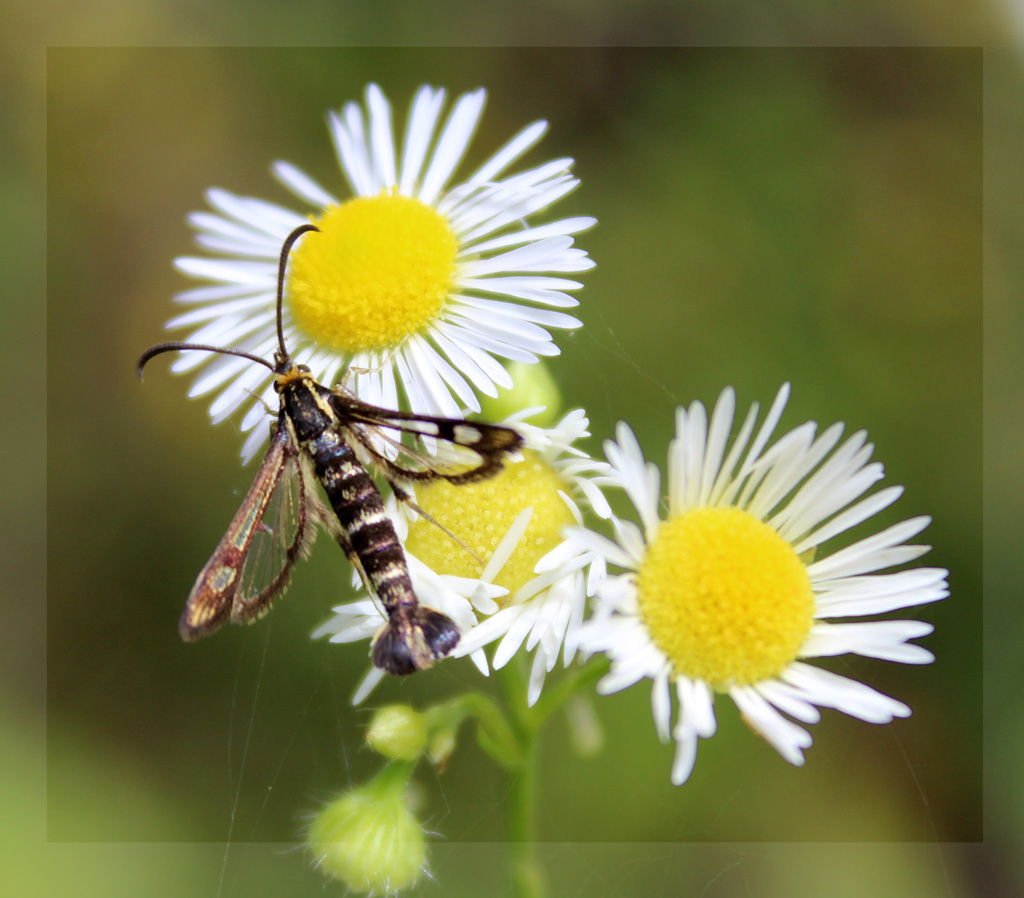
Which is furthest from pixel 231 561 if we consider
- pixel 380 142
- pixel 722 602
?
pixel 380 142

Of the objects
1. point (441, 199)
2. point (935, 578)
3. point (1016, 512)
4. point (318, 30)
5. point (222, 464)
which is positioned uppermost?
point (318, 30)

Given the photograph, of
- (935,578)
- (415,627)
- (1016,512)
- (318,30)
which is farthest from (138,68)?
(1016,512)

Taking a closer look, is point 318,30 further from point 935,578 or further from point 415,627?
point 935,578

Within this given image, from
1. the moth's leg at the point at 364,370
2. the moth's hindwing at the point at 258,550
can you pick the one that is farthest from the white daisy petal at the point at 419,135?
the moth's hindwing at the point at 258,550

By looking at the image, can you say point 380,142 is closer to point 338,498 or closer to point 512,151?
point 512,151

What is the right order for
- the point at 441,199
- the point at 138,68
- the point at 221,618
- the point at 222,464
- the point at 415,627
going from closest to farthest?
the point at 415,627 < the point at 221,618 < the point at 441,199 < the point at 222,464 < the point at 138,68

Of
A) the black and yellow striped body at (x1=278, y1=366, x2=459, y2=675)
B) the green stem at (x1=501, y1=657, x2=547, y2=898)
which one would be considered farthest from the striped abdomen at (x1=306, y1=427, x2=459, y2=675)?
the green stem at (x1=501, y1=657, x2=547, y2=898)

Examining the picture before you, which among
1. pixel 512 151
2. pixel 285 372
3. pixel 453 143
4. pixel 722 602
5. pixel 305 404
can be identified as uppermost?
pixel 453 143
